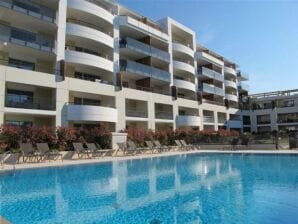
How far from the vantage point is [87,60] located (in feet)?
92.0

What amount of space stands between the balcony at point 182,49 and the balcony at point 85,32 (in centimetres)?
1293

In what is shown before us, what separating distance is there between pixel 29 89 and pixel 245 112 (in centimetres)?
4592

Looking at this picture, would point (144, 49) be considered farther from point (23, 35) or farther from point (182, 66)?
point (23, 35)

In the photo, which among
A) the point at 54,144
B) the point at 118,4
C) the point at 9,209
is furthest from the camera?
the point at 118,4

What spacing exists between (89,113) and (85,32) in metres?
7.98

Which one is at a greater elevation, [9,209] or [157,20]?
[157,20]

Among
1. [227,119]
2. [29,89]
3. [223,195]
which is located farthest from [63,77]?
[227,119]

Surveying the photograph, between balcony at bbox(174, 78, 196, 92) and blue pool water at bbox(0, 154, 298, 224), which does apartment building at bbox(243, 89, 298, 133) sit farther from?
blue pool water at bbox(0, 154, 298, 224)

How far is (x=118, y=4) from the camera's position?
3372 cm

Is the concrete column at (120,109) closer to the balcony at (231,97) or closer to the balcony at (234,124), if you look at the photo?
the balcony at (234,124)

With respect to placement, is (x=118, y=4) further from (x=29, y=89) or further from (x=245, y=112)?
(x=245, y=112)

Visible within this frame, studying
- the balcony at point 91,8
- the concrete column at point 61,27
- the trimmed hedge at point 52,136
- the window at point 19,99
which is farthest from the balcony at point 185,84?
the window at point 19,99

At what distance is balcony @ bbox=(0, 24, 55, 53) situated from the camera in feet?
75.9

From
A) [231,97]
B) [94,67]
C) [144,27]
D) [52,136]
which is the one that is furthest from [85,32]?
[231,97]
